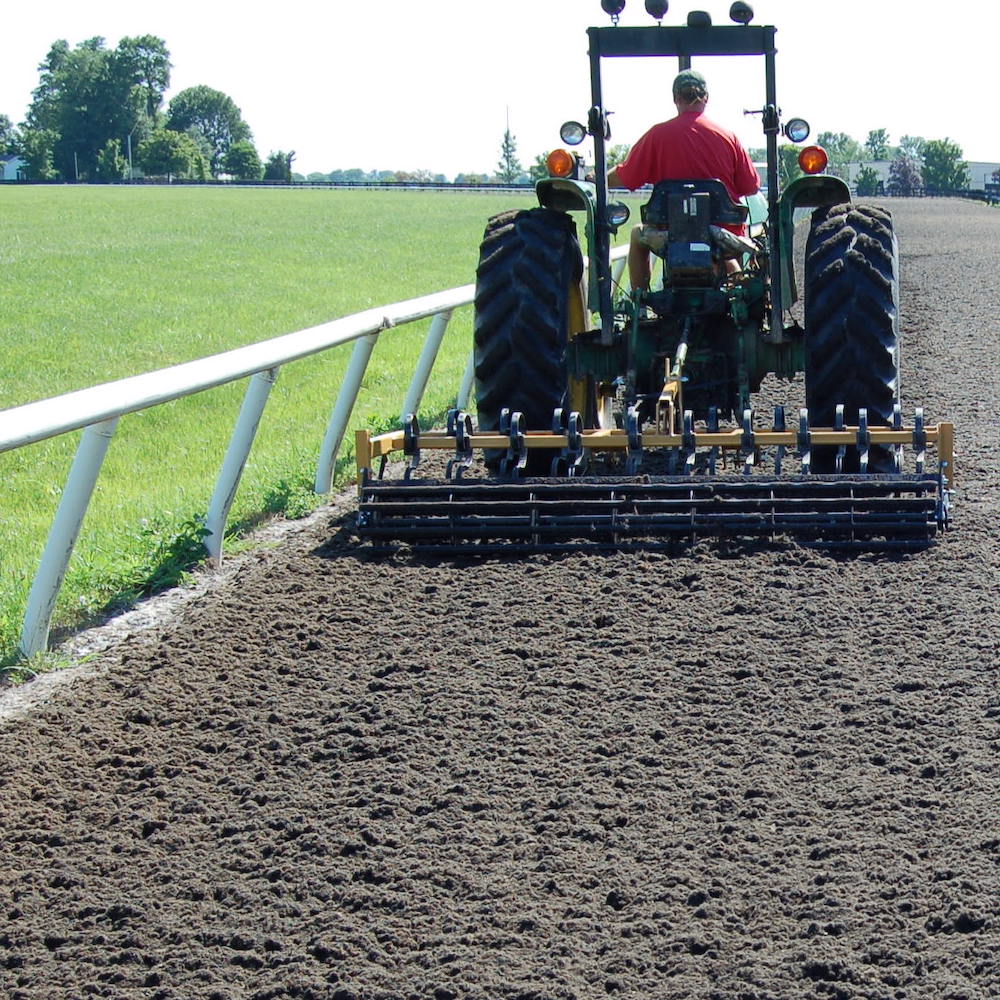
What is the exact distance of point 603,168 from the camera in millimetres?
7992

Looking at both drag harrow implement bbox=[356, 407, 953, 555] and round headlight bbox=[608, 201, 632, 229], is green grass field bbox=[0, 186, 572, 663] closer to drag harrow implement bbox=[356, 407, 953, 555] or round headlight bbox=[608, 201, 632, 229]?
drag harrow implement bbox=[356, 407, 953, 555]

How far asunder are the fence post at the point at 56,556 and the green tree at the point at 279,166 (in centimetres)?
13812

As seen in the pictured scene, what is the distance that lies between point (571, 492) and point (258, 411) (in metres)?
1.44

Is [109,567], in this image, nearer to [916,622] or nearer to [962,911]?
[916,622]

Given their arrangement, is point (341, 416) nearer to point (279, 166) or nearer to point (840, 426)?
point (840, 426)

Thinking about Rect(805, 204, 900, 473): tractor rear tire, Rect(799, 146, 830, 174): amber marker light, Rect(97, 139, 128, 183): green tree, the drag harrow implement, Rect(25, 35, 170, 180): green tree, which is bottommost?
the drag harrow implement

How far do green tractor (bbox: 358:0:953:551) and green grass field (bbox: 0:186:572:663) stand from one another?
1.29 metres

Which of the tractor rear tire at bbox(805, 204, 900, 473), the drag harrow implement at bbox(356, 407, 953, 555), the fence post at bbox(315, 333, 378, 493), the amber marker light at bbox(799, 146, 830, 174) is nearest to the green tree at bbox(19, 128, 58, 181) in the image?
the fence post at bbox(315, 333, 378, 493)

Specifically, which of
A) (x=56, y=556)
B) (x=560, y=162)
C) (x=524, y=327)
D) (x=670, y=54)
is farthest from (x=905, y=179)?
(x=56, y=556)

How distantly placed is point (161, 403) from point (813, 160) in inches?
137

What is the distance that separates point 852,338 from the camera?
24.9 feet

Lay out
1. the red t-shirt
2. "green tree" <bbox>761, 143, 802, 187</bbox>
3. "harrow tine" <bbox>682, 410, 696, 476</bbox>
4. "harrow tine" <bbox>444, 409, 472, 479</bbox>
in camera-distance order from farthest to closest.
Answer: "green tree" <bbox>761, 143, 802, 187</bbox> → the red t-shirt → "harrow tine" <bbox>444, 409, 472, 479</bbox> → "harrow tine" <bbox>682, 410, 696, 476</bbox>

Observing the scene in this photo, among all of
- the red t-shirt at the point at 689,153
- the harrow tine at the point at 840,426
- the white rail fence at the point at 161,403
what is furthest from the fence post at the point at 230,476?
the harrow tine at the point at 840,426

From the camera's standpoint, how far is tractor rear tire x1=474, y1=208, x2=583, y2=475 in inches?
310
